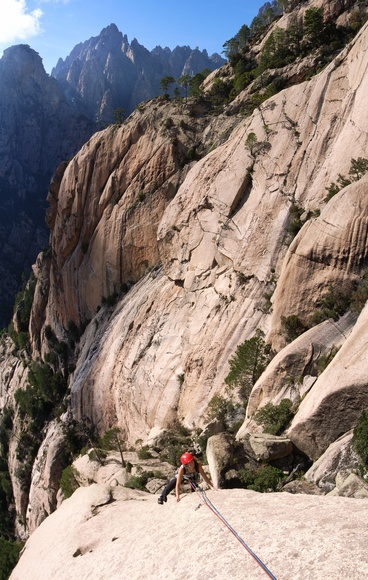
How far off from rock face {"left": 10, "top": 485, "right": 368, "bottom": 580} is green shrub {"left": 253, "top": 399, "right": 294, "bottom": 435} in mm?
4346

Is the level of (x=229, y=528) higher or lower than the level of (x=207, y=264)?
lower

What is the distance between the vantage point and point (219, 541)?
31.1 feet

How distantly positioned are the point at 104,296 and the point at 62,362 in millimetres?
15747

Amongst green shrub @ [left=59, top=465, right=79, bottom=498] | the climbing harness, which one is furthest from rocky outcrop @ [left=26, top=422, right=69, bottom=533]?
the climbing harness

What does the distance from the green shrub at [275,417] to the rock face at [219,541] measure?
4.35 m

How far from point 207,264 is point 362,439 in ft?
77.5

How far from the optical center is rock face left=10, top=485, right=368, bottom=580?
7.84 m

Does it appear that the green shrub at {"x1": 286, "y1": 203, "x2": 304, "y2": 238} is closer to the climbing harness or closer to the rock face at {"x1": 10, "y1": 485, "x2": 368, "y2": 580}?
the rock face at {"x1": 10, "y1": 485, "x2": 368, "y2": 580}

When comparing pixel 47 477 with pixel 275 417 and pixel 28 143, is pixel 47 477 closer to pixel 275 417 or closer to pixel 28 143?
pixel 275 417

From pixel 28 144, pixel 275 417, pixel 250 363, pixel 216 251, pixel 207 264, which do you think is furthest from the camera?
pixel 28 144

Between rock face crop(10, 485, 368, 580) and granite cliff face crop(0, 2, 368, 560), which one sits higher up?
granite cliff face crop(0, 2, 368, 560)

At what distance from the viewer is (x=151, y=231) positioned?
47219 millimetres

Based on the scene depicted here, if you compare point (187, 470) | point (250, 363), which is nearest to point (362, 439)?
point (187, 470)

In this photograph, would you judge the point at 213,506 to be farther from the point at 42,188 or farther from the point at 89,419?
the point at 42,188
